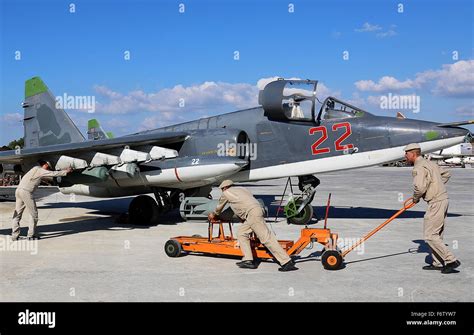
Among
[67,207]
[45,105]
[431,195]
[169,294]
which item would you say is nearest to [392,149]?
[431,195]

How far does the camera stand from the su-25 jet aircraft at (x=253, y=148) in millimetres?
10805

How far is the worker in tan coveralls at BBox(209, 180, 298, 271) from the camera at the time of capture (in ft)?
23.8

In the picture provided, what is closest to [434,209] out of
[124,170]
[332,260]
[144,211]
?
[332,260]

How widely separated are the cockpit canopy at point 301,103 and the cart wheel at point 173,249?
14.8 ft

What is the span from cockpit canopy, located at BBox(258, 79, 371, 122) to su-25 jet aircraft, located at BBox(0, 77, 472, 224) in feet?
0.08

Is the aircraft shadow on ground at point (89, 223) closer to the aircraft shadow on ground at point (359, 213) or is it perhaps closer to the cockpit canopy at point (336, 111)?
the aircraft shadow on ground at point (359, 213)

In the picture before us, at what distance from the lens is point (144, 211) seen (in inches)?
500

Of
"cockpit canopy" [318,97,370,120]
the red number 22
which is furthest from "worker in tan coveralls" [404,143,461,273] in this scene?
"cockpit canopy" [318,97,370,120]

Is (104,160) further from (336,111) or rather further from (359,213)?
(359,213)

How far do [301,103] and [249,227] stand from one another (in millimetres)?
4731

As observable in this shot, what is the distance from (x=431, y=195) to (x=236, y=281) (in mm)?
3167

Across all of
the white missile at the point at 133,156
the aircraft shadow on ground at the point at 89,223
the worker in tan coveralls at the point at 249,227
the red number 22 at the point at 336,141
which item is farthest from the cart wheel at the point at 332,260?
the aircraft shadow on ground at the point at 89,223

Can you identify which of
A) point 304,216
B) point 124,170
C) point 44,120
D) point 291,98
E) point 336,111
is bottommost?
point 304,216
